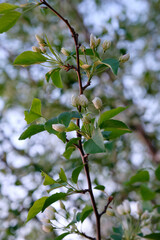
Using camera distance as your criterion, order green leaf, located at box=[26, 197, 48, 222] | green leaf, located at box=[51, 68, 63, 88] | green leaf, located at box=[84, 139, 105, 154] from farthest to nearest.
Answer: green leaf, located at box=[51, 68, 63, 88] < green leaf, located at box=[26, 197, 48, 222] < green leaf, located at box=[84, 139, 105, 154]

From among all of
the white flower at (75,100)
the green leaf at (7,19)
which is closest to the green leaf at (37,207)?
the white flower at (75,100)

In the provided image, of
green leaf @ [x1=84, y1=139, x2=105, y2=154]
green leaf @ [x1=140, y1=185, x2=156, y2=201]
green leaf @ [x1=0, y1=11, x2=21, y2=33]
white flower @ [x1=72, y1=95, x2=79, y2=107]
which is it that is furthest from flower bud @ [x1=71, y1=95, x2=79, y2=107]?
green leaf @ [x1=140, y1=185, x2=156, y2=201]

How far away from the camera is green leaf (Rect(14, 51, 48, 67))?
0.62m

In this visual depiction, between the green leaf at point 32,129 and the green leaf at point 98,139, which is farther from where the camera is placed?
the green leaf at point 32,129

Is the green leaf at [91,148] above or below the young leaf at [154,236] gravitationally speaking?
above

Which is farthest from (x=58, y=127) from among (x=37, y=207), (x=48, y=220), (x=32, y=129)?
(x=48, y=220)

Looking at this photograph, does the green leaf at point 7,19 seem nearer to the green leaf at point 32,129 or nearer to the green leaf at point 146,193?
the green leaf at point 32,129

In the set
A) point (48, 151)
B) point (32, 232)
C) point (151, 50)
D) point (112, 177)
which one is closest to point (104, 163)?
point (112, 177)

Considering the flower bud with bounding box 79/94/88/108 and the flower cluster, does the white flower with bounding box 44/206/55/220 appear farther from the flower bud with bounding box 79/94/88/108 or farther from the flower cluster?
the flower bud with bounding box 79/94/88/108

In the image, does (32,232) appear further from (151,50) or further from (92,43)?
(151,50)

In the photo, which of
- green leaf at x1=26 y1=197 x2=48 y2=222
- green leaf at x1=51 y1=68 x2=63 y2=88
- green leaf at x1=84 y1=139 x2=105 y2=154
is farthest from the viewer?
green leaf at x1=51 y1=68 x2=63 y2=88

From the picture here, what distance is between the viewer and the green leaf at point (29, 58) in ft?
2.04

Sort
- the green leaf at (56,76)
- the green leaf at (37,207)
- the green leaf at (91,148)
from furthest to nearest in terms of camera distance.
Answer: the green leaf at (56,76) < the green leaf at (37,207) < the green leaf at (91,148)

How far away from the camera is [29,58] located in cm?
63
